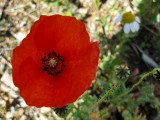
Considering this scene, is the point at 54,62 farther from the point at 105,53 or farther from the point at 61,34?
the point at 105,53

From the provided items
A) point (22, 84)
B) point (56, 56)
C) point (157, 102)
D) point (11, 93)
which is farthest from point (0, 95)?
point (157, 102)

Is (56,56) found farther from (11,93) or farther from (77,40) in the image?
(11,93)

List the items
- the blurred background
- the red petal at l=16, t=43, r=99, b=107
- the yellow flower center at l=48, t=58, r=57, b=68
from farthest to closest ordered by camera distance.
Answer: the blurred background < the yellow flower center at l=48, t=58, r=57, b=68 < the red petal at l=16, t=43, r=99, b=107

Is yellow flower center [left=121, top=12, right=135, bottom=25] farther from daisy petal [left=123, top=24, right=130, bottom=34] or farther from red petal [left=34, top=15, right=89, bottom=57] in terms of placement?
red petal [left=34, top=15, right=89, bottom=57]

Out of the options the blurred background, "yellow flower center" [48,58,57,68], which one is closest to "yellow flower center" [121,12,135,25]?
the blurred background

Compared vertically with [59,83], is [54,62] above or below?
above

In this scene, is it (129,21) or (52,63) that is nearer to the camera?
(52,63)

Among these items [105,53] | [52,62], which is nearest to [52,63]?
[52,62]
